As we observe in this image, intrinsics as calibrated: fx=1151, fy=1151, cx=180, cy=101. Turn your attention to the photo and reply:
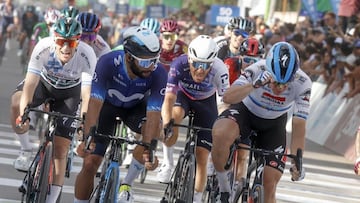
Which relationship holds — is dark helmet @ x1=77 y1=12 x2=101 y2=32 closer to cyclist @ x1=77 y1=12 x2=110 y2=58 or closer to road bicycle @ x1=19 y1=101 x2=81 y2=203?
cyclist @ x1=77 y1=12 x2=110 y2=58

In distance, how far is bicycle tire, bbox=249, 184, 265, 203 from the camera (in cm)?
899

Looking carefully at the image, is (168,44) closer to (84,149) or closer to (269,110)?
(269,110)

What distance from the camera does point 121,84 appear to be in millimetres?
9781

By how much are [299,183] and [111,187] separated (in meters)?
7.17

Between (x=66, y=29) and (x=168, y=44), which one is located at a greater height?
(x=66, y=29)

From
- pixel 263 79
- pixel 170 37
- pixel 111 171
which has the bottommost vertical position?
pixel 170 37

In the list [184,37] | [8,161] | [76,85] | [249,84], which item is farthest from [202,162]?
[184,37]

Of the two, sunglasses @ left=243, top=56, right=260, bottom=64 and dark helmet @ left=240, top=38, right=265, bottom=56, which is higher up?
dark helmet @ left=240, top=38, right=265, bottom=56

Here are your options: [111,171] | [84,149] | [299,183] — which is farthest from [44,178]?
[299,183]

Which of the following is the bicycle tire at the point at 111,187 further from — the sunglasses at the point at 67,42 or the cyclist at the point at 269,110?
the sunglasses at the point at 67,42

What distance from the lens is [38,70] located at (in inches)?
405

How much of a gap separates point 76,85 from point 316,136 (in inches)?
487

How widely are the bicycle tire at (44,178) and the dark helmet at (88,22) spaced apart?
402 cm

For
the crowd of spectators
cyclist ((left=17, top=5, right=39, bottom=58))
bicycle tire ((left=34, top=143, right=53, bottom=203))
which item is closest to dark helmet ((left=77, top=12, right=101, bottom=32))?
bicycle tire ((left=34, top=143, right=53, bottom=203))
